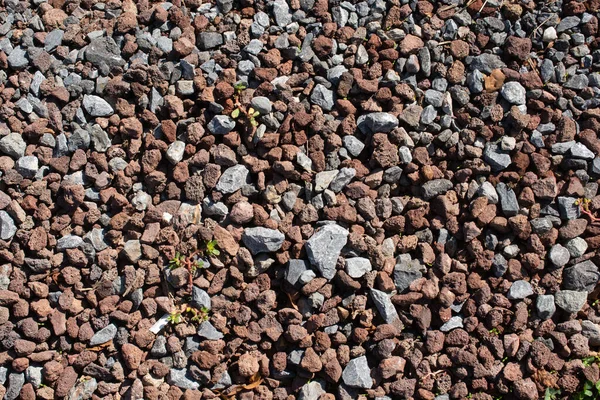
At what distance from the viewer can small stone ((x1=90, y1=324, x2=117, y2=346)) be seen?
111 inches

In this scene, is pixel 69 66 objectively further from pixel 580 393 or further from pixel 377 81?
pixel 580 393

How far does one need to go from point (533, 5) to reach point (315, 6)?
43.7 inches

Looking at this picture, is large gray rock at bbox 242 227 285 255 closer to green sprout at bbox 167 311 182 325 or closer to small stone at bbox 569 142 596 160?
green sprout at bbox 167 311 182 325

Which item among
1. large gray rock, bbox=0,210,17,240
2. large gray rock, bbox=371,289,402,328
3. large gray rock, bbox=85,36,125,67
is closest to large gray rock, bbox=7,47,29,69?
large gray rock, bbox=85,36,125,67

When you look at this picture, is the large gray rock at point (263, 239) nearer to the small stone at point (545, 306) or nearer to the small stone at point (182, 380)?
the small stone at point (182, 380)

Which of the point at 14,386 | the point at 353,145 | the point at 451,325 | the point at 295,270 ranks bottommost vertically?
the point at 14,386

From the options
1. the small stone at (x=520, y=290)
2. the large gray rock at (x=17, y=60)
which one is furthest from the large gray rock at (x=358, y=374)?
→ the large gray rock at (x=17, y=60)

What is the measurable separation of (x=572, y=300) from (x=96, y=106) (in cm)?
240

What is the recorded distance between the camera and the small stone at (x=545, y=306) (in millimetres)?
2764

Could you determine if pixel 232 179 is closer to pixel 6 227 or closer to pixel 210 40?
pixel 210 40

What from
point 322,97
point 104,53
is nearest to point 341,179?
point 322,97

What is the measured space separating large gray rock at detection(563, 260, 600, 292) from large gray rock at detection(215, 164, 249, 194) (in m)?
1.54

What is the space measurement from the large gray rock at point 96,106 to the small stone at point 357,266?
1385 mm

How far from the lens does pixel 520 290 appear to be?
280 cm
